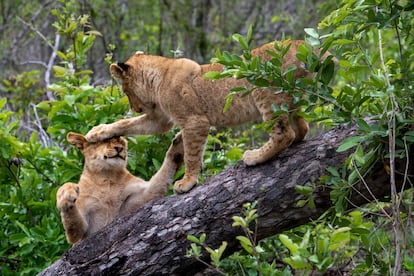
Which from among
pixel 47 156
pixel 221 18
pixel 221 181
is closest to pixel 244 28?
pixel 221 18

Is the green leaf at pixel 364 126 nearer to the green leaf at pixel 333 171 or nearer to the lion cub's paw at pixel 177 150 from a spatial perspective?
the green leaf at pixel 333 171

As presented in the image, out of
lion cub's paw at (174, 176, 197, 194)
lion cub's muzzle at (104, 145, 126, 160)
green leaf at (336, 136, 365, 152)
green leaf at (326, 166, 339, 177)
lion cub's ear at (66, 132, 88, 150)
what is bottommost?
lion cub's paw at (174, 176, 197, 194)

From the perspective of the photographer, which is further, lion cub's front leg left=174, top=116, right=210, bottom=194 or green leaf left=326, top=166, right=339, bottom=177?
lion cub's front leg left=174, top=116, right=210, bottom=194

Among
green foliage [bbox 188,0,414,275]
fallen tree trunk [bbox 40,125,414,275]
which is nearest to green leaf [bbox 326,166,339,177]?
green foliage [bbox 188,0,414,275]

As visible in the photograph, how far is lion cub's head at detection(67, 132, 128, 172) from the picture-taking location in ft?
17.9

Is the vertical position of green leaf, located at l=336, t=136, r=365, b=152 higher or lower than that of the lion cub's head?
higher

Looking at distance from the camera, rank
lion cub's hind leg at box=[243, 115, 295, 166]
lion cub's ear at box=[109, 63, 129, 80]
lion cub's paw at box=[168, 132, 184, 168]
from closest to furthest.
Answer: lion cub's hind leg at box=[243, 115, 295, 166] < lion cub's paw at box=[168, 132, 184, 168] < lion cub's ear at box=[109, 63, 129, 80]

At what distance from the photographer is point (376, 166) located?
160 inches

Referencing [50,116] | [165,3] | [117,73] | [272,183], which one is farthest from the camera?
[165,3]

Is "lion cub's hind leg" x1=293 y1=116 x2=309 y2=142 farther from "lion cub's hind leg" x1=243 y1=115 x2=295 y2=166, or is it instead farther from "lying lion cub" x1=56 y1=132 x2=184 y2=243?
"lying lion cub" x1=56 y1=132 x2=184 y2=243

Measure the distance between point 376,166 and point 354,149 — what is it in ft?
0.55

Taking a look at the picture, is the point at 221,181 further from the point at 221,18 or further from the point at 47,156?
the point at 221,18

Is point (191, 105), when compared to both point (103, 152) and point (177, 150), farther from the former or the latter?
point (103, 152)

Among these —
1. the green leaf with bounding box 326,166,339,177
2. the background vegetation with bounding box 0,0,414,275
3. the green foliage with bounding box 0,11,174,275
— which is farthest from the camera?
the green foliage with bounding box 0,11,174,275
